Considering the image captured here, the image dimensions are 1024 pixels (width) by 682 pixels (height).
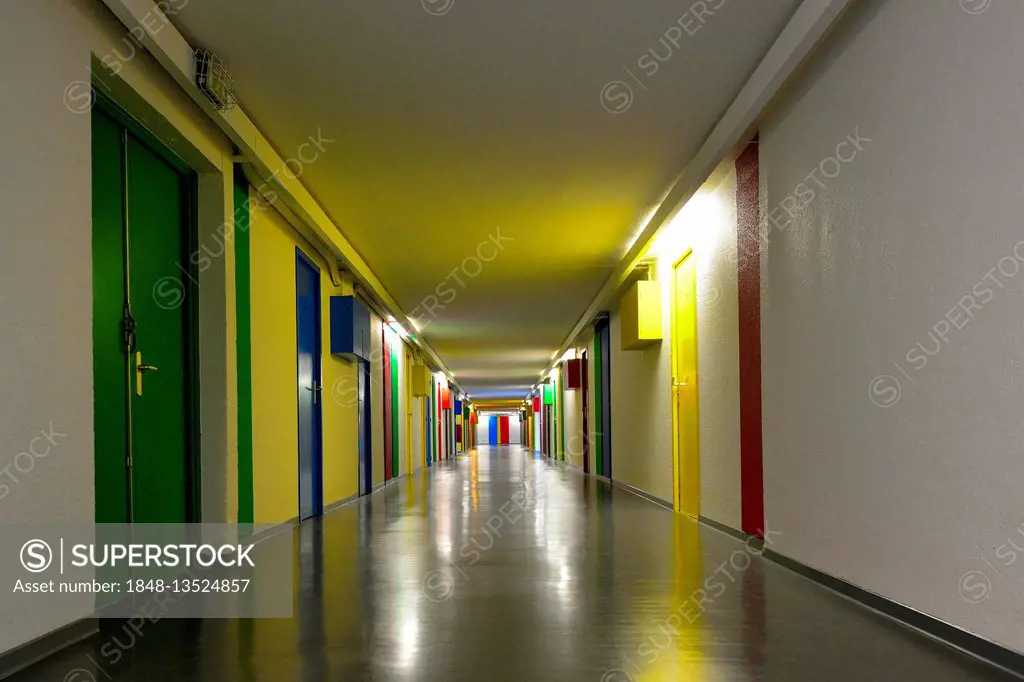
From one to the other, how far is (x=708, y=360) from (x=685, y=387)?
1090 millimetres

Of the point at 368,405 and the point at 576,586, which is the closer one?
the point at 576,586

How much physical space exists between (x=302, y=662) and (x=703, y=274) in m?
5.19

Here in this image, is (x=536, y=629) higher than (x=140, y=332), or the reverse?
(x=140, y=332)

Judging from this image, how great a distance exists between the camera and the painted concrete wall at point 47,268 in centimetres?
271

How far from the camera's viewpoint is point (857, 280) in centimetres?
369

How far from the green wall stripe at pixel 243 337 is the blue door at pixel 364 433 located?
16.3 feet

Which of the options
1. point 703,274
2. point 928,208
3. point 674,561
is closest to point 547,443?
point 703,274

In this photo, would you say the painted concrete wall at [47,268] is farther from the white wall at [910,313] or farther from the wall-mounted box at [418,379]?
the wall-mounted box at [418,379]

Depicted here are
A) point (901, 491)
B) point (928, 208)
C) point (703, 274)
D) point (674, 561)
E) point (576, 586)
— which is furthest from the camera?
point (703, 274)

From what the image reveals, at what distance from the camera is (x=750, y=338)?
5418 millimetres

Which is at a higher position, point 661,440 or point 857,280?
point 857,280

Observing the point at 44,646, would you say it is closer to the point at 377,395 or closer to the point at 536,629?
the point at 536,629

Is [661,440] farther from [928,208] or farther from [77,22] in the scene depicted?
[77,22]

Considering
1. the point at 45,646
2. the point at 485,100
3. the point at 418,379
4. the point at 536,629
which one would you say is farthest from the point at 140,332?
the point at 418,379
